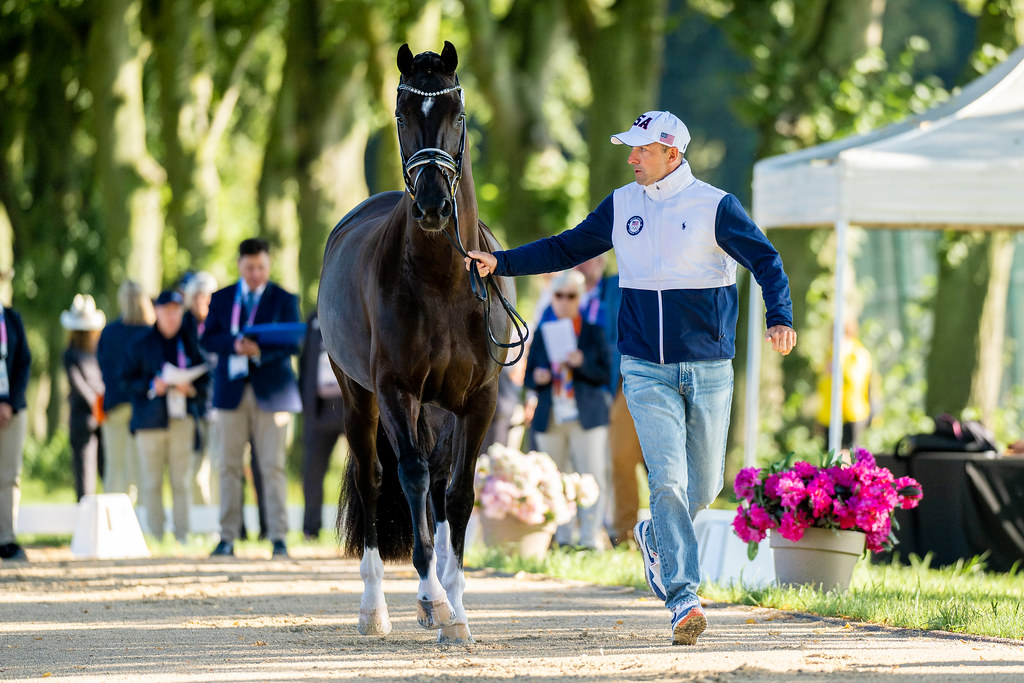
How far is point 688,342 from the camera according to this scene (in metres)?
6.73

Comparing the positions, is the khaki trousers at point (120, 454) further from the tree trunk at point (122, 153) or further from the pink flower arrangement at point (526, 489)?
the tree trunk at point (122, 153)

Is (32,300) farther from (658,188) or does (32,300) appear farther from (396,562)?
(658,188)

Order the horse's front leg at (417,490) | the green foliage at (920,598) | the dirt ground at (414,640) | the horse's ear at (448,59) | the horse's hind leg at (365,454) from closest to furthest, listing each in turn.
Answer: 1. the dirt ground at (414,640)
2. the horse's ear at (448,59)
3. the horse's front leg at (417,490)
4. the green foliage at (920,598)
5. the horse's hind leg at (365,454)

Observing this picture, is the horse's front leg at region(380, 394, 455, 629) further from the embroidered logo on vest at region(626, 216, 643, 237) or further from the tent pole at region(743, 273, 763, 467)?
the tent pole at region(743, 273, 763, 467)

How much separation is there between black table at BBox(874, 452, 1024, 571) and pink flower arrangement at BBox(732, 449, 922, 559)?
1.77 metres

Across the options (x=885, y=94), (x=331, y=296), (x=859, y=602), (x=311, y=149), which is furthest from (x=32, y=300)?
(x=859, y=602)

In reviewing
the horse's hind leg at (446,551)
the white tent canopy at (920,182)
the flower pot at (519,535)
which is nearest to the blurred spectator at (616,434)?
the flower pot at (519,535)

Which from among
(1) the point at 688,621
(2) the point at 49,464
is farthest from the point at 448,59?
(2) the point at 49,464

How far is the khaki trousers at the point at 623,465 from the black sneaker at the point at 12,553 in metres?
4.78

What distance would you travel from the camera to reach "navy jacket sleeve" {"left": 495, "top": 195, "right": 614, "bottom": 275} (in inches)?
282

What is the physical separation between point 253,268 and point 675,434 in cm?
616

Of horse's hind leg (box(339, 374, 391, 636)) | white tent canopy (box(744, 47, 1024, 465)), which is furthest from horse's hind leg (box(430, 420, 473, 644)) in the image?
white tent canopy (box(744, 47, 1024, 465))

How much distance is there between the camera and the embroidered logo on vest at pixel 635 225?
22.7 feet

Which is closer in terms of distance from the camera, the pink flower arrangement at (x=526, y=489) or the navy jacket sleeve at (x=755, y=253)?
the navy jacket sleeve at (x=755, y=253)
